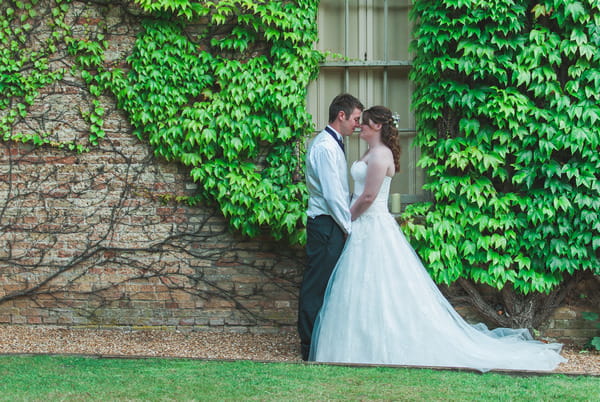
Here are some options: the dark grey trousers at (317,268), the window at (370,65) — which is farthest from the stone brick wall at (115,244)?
the window at (370,65)

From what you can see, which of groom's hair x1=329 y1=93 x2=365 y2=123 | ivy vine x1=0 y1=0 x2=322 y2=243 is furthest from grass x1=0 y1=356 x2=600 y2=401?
groom's hair x1=329 y1=93 x2=365 y2=123

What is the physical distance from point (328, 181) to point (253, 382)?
1.54 metres

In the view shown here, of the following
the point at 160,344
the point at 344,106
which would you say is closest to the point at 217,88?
the point at 344,106

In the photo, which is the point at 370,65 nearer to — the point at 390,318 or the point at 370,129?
the point at 370,129

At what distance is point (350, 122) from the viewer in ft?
15.4

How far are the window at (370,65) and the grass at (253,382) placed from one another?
6.96 ft

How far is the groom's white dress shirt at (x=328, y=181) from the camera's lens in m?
4.48

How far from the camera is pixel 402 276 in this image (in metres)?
4.53

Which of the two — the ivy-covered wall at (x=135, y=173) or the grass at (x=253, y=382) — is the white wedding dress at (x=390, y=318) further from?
the ivy-covered wall at (x=135, y=173)

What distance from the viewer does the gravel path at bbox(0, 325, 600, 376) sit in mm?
4875

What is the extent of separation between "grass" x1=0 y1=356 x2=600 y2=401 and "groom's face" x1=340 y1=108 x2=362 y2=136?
178 centimetres

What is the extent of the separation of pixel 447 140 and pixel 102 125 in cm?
306

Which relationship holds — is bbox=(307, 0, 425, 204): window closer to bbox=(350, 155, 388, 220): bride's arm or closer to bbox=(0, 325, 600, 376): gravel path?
bbox=(350, 155, 388, 220): bride's arm

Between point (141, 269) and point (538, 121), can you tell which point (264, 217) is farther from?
point (538, 121)
